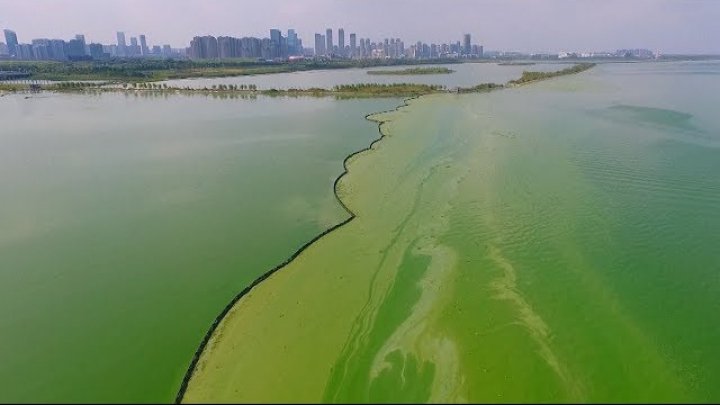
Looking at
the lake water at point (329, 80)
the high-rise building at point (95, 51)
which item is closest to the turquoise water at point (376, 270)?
the lake water at point (329, 80)

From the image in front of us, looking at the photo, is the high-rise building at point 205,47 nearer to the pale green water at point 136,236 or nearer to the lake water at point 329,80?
the lake water at point 329,80

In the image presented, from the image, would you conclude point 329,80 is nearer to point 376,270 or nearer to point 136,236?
point 136,236

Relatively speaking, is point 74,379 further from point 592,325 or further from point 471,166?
point 471,166

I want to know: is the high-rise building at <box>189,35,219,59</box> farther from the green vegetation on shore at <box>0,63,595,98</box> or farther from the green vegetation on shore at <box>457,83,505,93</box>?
the green vegetation on shore at <box>457,83,505,93</box>

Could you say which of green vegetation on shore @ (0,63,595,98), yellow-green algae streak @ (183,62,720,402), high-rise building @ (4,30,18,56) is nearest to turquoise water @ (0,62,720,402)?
yellow-green algae streak @ (183,62,720,402)

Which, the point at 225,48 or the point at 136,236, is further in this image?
the point at 225,48

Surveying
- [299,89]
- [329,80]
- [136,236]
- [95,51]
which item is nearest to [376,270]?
[136,236]
